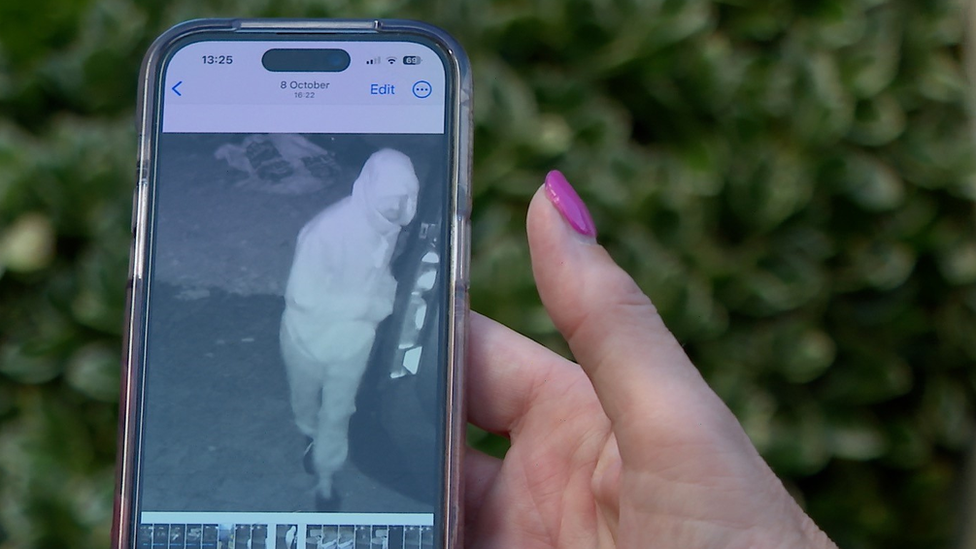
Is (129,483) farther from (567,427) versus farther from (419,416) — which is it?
(567,427)

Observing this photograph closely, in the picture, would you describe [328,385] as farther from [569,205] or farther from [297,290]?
[569,205]

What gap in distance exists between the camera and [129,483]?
67cm

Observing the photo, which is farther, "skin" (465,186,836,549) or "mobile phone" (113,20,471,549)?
"mobile phone" (113,20,471,549)

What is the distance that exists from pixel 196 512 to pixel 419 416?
0.16 meters

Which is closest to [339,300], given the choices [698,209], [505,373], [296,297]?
[296,297]

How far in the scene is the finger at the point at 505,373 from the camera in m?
0.72

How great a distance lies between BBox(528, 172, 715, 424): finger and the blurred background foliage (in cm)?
22

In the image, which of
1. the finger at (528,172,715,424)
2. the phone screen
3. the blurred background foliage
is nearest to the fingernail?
the finger at (528,172,715,424)

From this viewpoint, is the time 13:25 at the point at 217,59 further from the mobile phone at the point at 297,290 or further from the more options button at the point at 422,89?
the more options button at the point at 422,89

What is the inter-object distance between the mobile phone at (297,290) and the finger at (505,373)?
0.17 ft

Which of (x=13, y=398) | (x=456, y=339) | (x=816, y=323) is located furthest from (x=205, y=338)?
(x=816, y=323)

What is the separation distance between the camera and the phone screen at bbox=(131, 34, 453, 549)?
0.66m

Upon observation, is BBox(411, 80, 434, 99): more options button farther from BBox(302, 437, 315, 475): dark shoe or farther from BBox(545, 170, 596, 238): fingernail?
BBox(302, 437, 315, 475): dark shoe

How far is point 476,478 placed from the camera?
0.74 metres
